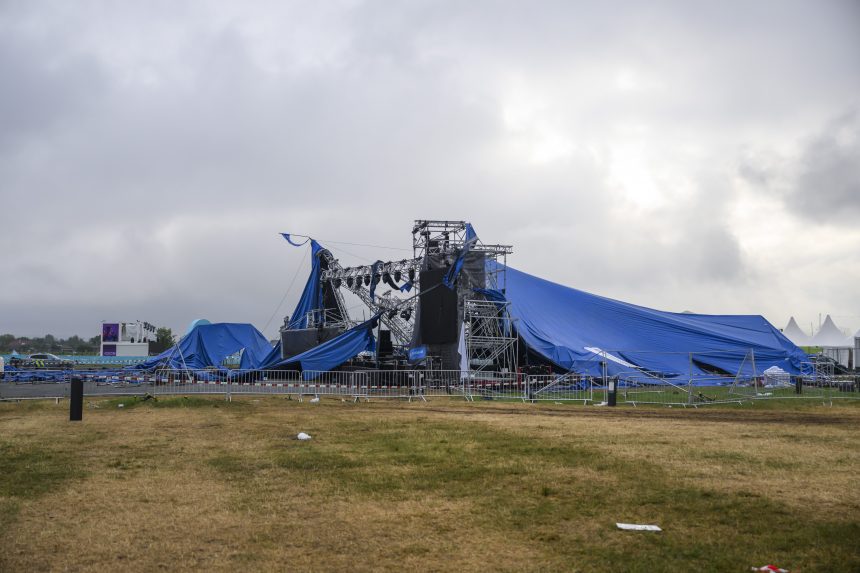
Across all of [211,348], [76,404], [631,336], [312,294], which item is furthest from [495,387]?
[211,348]

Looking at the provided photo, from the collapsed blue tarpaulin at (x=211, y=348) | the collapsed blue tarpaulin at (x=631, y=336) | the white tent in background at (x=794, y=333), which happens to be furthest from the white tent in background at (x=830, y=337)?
the collapsed blue tarpaulin at (x=211, y=348)

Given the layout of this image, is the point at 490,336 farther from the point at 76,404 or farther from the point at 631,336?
the point at 76,404

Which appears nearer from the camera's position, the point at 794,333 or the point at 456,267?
the point at 456,267

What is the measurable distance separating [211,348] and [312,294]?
27.8 ft

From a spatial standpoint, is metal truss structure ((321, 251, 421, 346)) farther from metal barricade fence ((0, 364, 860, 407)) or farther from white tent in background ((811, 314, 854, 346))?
white tent in background ((811, 314, 854, 346))

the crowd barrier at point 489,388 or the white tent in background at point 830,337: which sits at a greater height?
the white tent in background at point 830,337

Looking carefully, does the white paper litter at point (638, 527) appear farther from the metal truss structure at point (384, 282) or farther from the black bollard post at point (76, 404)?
the metal truss structure at point (384, 282)

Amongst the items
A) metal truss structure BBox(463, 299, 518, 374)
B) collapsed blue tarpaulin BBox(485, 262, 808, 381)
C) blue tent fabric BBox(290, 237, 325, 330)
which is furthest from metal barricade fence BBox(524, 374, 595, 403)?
blue tent fabric BBox(290, 237, 325, 330)

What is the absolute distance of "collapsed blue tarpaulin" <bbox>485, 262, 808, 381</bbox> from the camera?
3628cm

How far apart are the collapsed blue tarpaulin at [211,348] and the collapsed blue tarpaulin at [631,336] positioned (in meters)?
19.1

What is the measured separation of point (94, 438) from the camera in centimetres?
1422

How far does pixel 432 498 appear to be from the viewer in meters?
8.18

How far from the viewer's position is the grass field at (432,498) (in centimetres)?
591

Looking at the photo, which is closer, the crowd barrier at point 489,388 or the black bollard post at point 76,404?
the black bollard post at point 76,404
